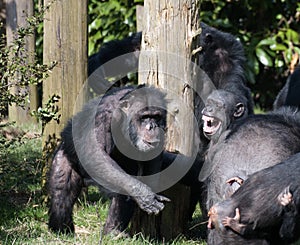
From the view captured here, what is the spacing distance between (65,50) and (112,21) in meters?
4.89

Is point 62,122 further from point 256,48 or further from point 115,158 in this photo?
point 256,48

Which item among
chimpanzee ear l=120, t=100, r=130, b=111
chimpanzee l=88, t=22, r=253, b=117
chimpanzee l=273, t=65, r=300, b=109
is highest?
chimpanzee ear l=120, t=100, r=130, b=111

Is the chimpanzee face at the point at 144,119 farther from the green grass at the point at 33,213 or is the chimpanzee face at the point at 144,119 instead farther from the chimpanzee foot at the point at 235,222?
the chimpanzee foot at the point at 235,222

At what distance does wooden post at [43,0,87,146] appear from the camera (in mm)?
6297

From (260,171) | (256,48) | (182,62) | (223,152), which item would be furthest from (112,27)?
(260,171)

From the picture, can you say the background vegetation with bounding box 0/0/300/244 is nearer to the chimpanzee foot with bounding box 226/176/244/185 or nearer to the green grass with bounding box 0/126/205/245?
the green grass with bounding box 0/126/205/245

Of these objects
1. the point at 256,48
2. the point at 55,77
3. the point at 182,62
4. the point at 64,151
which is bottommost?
the point at 256,48

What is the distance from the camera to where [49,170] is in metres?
6.20

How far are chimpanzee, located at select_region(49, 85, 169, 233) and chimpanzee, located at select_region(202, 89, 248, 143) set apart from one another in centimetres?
61

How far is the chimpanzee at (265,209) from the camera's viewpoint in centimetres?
428

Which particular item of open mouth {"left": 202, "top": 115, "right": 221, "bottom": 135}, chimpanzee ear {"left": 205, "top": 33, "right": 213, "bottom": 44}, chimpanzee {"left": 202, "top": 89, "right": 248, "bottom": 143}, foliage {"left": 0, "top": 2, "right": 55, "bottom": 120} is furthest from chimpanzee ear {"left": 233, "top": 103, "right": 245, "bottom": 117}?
foliage {"left": 0, "top": 2, "right": 55, "bottom": 120}

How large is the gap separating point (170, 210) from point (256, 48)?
5.96m

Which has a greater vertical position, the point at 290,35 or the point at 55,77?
the point at 55,77

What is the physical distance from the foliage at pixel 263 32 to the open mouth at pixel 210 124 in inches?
195
